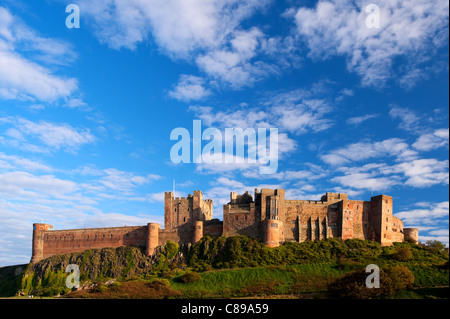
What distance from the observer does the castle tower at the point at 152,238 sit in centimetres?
8840

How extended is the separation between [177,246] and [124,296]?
67.5 ft

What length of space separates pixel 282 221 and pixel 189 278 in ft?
72.7

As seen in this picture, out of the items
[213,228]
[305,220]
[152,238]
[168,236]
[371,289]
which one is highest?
[305,220]

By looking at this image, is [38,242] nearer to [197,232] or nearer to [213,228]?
[197,232]

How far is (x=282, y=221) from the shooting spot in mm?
84750

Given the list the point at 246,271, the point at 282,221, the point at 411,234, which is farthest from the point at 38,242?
the point at 411,234

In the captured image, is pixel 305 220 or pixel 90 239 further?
pixel 90 239

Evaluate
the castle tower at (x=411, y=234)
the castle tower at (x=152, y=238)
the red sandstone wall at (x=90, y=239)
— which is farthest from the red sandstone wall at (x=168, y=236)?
the castle tower at (x=411, y=234)

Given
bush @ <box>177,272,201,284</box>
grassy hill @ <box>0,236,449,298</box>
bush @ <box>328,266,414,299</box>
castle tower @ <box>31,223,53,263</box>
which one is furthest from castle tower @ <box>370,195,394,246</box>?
castle tower @ <box>31,223,53,263</box>

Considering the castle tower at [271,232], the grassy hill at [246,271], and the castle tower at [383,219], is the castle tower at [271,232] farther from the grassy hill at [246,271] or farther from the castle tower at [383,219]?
the castle tower at [383,219]

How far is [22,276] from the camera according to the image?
9400 centimetres

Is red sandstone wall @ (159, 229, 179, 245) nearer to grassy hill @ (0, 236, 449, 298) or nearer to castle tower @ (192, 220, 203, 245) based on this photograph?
grassy hill @ (0, 236, 449, 298)

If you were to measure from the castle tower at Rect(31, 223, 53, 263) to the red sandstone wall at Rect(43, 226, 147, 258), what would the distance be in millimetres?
648
